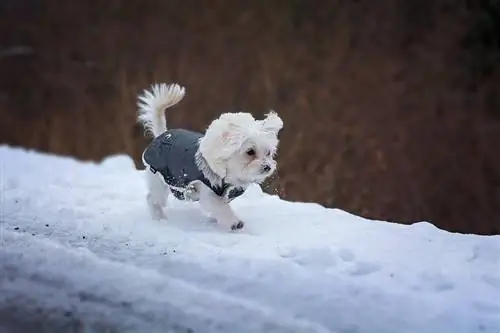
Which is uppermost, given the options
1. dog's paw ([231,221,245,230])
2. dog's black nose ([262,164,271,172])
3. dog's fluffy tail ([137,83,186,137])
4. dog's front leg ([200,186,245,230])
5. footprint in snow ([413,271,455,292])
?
dog's fluffy tail ([137,83,186,137])

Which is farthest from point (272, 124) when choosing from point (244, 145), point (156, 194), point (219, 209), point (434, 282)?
point (434, 282)

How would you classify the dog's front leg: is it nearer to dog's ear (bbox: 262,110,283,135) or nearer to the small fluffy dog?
the small fluffy dog

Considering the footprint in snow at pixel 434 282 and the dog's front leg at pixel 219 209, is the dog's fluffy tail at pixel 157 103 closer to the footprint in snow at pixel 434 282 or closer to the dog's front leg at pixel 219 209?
the dog's front leg at pixel 219 209

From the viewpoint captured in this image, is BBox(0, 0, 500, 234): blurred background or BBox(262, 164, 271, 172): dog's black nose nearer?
BBox(0, 0, 500, 234): blurred background

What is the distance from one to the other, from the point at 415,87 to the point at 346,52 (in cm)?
13

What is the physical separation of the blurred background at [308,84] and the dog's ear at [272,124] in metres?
0.02

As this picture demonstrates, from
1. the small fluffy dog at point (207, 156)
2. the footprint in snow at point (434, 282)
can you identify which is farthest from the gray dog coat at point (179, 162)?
the footprint in snow at point (434, 282)

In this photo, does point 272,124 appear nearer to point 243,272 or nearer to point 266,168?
point 266,168

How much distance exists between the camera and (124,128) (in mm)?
1312

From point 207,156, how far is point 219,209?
0.10 meters

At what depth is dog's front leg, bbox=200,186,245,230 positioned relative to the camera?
3.88 feet

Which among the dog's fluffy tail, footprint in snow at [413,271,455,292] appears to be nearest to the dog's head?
the dog's fluffy tail

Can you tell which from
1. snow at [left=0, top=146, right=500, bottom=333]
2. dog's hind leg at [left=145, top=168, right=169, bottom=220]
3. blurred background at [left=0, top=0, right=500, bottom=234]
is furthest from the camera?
dog's hind leg at [left=145, top=168, right=169, bottom=220]

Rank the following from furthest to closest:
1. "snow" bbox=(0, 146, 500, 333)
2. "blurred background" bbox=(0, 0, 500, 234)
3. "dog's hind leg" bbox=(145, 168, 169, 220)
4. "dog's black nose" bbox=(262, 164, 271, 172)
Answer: "dog's hind leg" bbox=(145, 168, 169, 220)
"dog's black nose" bbox=(262, 164, 271, 172)
"blurred background" bbox=(0, 0, 500, 234)
"snow" bbox=(0, 146, 500, 333)
